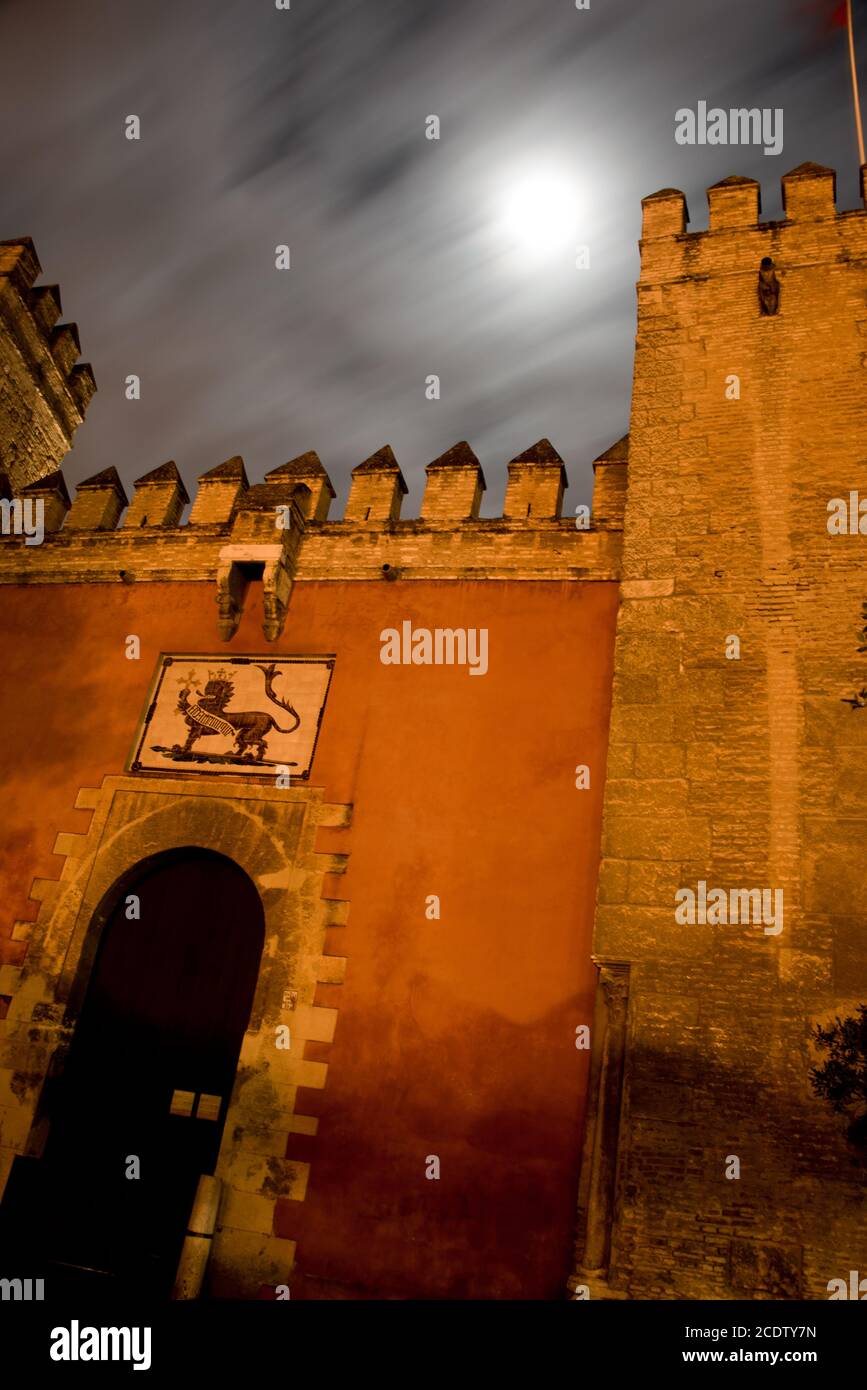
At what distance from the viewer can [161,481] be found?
932cm

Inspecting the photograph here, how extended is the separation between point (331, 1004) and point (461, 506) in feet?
15.2

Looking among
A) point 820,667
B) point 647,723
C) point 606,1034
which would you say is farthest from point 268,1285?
point 820,667

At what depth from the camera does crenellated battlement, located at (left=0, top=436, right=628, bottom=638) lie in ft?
25.3

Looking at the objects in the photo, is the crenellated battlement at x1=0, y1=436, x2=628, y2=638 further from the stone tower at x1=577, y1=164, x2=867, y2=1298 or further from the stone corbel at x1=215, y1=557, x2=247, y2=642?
the stone tower at x1=577, y1=164, x2=867, y2=1298

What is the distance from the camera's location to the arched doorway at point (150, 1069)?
243 inches

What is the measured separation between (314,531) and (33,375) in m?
5.62

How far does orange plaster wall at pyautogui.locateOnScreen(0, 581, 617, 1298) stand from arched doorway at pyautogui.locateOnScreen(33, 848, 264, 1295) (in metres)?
0.87

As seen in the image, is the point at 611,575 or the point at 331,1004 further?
the point at 611,575

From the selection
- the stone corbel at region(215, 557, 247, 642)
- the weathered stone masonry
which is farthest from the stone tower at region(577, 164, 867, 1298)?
the stone corbel at region(215, 557, 247, 642)

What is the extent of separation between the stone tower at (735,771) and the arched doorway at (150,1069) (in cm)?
297

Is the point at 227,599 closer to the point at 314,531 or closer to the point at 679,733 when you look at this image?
the point at 314,531

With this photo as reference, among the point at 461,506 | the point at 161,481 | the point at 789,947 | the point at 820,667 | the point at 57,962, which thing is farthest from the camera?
the point at 161,481

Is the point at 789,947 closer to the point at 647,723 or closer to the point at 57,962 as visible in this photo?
the point at 647,723

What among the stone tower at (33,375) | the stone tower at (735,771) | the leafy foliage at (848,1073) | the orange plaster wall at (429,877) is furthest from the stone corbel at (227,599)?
the leafy foliage at (848,1073)
